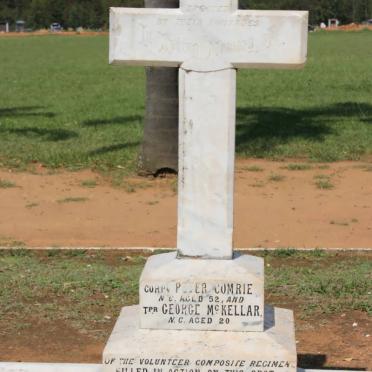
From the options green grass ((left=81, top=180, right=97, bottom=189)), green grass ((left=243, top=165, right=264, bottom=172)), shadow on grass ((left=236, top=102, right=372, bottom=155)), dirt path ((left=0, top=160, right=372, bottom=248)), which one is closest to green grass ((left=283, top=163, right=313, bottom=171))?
dirt path ((left=0, top=160, right=372, bottom=248))

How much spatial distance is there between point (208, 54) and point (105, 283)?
2.73m

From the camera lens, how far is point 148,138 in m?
Result: 11.2

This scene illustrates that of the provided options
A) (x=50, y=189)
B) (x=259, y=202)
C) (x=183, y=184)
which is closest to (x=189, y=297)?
(x=183, y=184)

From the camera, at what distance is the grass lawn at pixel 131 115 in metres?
12.5

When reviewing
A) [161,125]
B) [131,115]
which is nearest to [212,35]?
[161,125]

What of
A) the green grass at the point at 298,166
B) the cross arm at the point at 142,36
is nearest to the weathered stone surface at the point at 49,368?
the cross arm at the point at 142,36

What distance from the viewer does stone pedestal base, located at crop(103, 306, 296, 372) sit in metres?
4.23

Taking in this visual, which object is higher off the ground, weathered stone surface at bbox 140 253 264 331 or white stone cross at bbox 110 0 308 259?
white stone cross at bbox 110 0 308 259

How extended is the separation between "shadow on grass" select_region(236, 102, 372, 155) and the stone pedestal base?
27.1 ft

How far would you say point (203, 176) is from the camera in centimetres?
440

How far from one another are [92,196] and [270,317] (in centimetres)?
571

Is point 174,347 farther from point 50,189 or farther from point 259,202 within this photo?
point 50,189

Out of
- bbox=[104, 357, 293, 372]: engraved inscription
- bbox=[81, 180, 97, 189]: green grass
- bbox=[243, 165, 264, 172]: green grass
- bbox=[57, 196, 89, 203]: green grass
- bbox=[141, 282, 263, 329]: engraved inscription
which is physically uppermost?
bbox=[141, 282, 263, 329]: engraved inscription

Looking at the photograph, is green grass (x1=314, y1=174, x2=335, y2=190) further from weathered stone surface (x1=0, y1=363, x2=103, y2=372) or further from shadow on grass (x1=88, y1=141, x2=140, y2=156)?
weathered stone surface (x1=0, y1=363, x2=103, y2=372)
